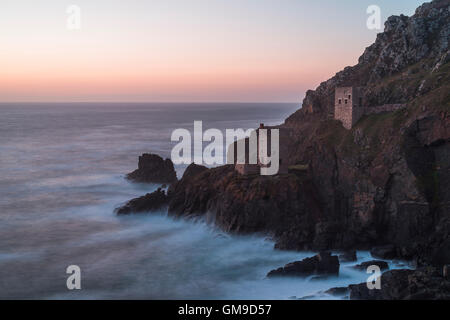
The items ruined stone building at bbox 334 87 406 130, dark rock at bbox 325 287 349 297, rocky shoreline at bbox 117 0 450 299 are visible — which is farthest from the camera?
ruined stone building at bbox 334 87 406 130

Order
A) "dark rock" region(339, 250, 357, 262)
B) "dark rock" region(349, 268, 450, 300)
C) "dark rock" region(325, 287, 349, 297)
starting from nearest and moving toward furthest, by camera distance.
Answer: "dark rock" region(349, 268, 450, 300), "dark rock" region(325, 287, 349, 297), "dark rock" region(339, 250, 357, 262)

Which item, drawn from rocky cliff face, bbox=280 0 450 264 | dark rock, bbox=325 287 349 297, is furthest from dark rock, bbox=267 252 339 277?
rocky cliff face, bbox=280 0 450 264

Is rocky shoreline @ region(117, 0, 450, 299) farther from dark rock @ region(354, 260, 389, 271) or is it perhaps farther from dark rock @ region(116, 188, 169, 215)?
dark rock @ region(354, 260, 389, 271)

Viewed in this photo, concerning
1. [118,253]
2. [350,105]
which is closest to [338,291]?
[118,253]

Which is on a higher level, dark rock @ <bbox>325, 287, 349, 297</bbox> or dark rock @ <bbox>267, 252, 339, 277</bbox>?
dark rock @ <bbox>267, 252, 339, 277</bbox>

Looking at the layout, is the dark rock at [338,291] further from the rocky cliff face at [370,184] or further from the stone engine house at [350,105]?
the stone engine house at [350,105]

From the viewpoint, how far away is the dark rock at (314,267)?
32.4 m

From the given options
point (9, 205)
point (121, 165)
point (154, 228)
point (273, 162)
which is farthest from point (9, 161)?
point (273, 162)

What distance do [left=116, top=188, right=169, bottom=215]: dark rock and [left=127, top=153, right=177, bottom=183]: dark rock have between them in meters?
13.8

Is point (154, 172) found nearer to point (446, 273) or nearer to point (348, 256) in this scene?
point (348, 256)

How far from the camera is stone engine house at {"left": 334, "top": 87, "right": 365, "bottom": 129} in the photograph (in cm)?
4862

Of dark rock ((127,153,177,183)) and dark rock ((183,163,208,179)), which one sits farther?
dark rock ((127,153,177,183))

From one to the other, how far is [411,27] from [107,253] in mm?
42178

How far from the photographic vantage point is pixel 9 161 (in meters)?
86.1
